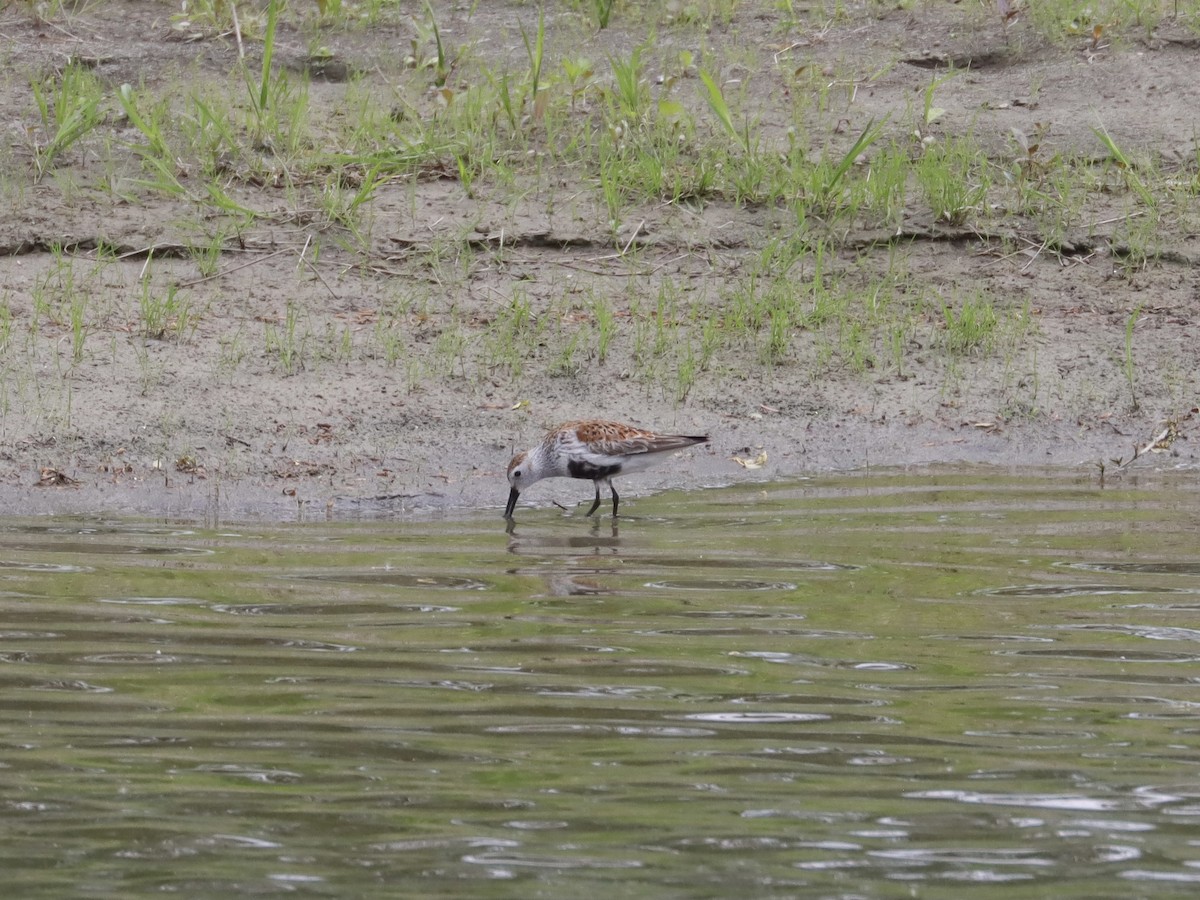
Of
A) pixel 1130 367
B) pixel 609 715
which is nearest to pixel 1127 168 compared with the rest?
pixel 1130 367

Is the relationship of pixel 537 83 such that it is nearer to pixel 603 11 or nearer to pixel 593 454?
pixel 603 11

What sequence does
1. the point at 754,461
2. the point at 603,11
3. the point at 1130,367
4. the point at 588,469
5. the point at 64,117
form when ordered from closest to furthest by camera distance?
the point at 588,469, the point at 754,461, the point at 1130,367, the point at 64,117, the point at 603,11

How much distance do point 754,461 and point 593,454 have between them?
1050 mm

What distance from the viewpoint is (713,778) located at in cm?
406

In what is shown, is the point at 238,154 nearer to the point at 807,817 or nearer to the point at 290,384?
the point at 290,384

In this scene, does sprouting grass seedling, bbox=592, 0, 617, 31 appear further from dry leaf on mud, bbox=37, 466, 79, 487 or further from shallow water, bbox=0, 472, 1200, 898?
shallow water, bbox=0, 472, 1200, 898

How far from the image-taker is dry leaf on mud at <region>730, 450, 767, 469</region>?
9131 mm

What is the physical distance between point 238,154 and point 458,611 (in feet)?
19.3

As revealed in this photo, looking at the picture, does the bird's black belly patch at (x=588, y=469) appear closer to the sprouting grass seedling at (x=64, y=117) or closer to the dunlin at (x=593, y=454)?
the dunlin at (x=593, y=454)

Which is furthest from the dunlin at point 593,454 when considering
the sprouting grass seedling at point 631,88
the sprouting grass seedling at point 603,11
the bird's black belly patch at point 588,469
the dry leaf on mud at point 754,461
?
the sprouting grass seedling at point 603,11

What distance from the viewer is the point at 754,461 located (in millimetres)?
9180

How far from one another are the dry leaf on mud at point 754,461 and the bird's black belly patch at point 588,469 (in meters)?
0.88

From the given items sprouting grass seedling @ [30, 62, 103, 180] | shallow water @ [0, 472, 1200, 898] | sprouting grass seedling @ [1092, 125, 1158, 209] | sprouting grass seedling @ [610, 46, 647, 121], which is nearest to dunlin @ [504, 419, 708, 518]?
shallow water @ [0, 472, 1200, 898]

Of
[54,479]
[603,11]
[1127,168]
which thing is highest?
[603,11]
